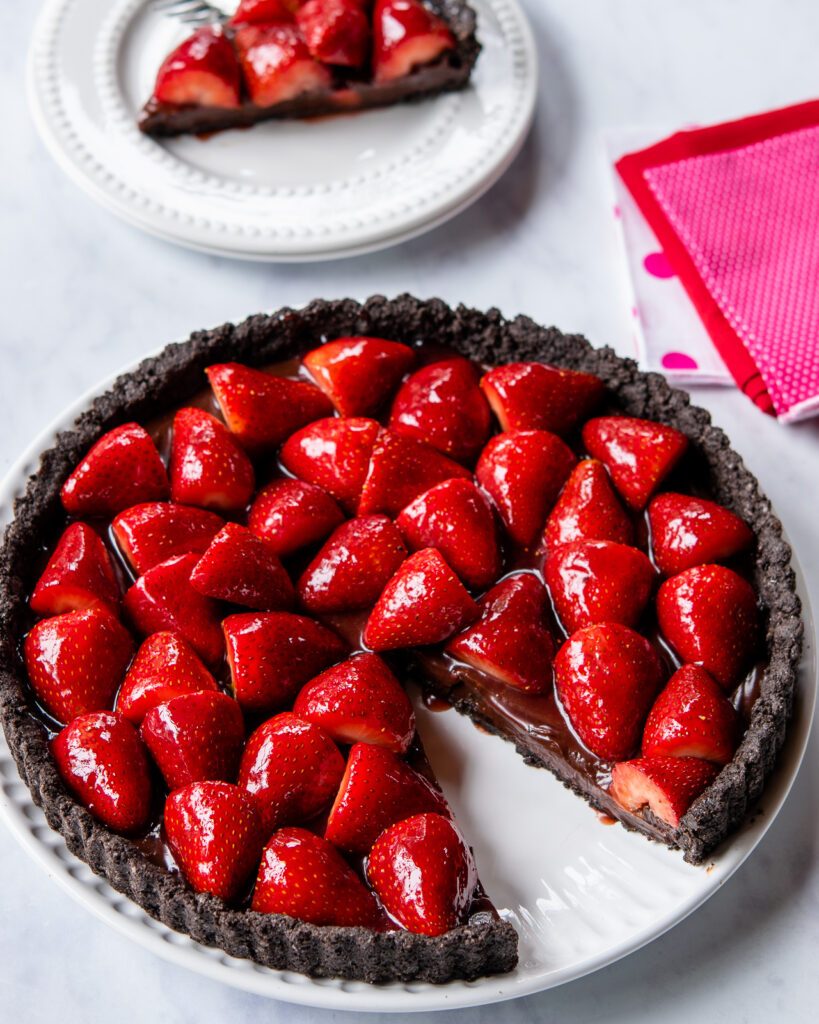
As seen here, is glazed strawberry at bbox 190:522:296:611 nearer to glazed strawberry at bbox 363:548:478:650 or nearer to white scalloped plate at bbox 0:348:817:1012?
glazed strawberry at bbox 363:548:478:650

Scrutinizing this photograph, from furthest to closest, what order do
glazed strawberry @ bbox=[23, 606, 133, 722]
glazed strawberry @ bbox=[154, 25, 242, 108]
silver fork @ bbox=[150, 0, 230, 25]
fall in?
1. silver fork @ bbox=[150, 0, 230, 25]
2. glazed strawberry @ bbox=[154, 25, 242, 108]
3. glazed strawberry @ bbox=[23, 606, 133, 722]

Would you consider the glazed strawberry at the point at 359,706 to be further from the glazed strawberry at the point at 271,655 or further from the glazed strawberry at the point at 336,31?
the glazed strawberry at the point at 336,31

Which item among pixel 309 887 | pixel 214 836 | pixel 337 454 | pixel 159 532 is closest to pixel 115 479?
pixel 159 532

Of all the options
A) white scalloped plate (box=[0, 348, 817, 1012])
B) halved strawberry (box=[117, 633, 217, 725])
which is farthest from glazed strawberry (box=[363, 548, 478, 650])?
halved strawberry (box=[117, 633, 217, 725])

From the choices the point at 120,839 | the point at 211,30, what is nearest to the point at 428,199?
the point at 211,30

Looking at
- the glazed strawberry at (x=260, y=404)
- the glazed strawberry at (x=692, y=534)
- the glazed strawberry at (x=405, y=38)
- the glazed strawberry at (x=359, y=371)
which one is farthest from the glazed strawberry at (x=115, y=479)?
the glazed strawberry at (x=405, y=38)
